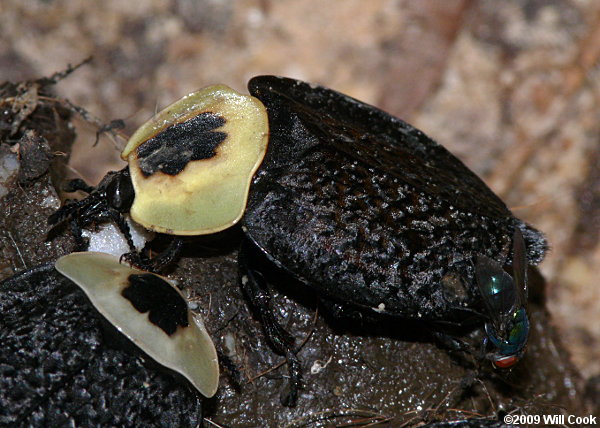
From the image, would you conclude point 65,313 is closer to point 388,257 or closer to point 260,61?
point 388,257

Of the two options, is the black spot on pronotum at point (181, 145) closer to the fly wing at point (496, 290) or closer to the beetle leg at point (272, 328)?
the beetle leg at point (272, 328)

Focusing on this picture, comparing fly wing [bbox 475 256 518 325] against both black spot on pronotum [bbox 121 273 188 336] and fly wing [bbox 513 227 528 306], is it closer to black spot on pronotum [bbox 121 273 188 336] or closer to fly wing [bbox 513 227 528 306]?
fly wing [bbox 513 227 528 306]

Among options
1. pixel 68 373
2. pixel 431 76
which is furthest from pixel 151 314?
pixel 431 76

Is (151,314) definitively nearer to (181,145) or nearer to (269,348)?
(269,348)

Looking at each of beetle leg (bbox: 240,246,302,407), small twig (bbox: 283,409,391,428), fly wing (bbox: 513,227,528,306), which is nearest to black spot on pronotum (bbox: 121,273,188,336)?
beetle leg (bbox: 240,246,302,407)

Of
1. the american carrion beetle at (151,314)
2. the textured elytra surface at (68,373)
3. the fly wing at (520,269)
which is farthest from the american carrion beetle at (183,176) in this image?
the fly wing at (520,269)

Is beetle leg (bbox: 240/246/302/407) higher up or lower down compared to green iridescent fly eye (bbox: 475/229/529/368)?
lower down
